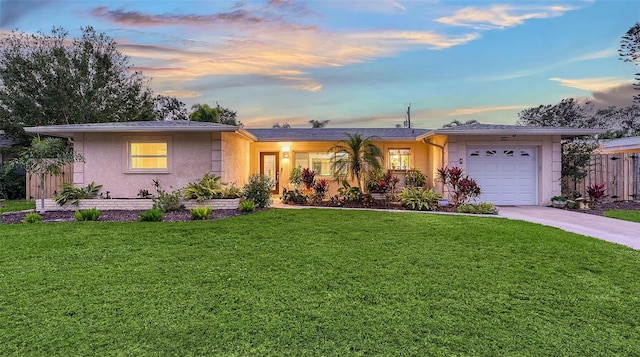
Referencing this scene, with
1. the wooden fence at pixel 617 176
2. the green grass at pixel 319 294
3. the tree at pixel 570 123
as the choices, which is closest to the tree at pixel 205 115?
the green grass at pixel 319 294

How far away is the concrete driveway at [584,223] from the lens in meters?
6.69

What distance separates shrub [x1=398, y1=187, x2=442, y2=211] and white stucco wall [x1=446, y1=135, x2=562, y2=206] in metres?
1.49

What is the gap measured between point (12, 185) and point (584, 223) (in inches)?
821

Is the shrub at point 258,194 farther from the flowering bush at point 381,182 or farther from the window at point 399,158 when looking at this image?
the window at point 399,158

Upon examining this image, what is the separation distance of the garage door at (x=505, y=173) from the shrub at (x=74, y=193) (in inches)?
498

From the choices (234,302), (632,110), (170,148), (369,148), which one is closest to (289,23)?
(369,148)

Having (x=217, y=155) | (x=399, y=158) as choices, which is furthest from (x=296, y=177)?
(x=399, y=158)

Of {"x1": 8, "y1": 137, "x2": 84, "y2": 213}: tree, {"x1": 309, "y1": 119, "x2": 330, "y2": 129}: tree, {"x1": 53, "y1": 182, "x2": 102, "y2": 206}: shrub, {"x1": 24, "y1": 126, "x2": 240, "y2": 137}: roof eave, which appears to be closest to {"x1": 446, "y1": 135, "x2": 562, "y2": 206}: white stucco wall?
{"x1": 24, "y1": 126, "x2": 240, "y2": 137}: roof eave

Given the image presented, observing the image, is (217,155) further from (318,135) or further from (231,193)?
(318,135)

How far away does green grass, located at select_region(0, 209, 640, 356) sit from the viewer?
2789mm

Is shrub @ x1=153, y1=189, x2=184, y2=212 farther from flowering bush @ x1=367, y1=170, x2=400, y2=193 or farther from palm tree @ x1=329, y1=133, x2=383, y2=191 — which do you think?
flowering bush @ x1=367, y1=170, x2=400, y2=193

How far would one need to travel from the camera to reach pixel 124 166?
37.1ft

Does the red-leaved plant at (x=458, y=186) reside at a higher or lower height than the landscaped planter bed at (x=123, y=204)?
higher

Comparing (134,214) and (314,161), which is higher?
(314,161)
